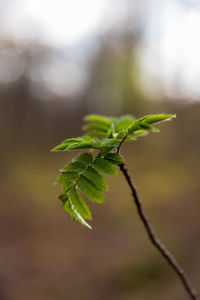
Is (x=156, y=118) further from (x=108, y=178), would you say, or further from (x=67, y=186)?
(x=108, y=178)

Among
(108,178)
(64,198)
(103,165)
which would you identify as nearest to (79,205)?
(64,198)

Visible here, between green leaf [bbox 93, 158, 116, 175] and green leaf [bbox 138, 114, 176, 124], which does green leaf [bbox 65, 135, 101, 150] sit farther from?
green leaf [bbox 138, 114, 176, 124]

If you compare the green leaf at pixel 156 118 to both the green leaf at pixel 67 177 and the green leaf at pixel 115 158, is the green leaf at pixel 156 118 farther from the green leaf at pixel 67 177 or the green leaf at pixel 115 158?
the green leaf at pixel 67 177

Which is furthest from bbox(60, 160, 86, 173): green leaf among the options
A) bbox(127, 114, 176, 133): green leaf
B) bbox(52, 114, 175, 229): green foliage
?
bbox(127, 114, 176, 133): green leaf

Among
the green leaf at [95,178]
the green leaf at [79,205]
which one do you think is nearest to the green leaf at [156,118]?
the green leaf at [95,178]

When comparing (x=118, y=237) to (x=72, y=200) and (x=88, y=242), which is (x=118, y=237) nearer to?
(x=88, y=242)

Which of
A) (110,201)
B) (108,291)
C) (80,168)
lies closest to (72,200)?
(80,168)
